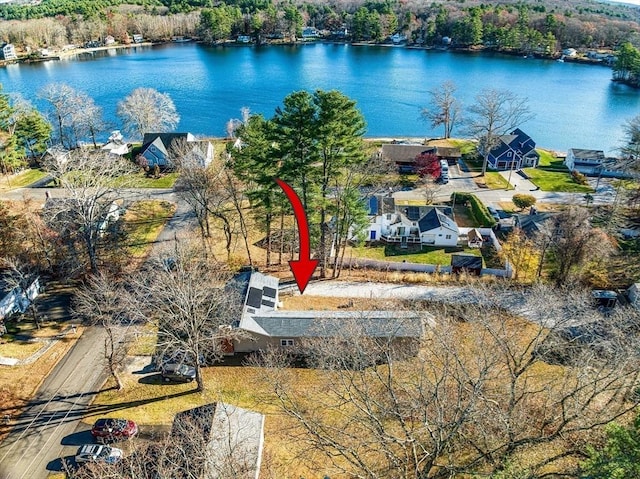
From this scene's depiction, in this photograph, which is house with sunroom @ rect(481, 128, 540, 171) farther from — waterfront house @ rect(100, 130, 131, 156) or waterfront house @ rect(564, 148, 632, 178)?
waterfront house @ rect(100, 130, 131, 156)

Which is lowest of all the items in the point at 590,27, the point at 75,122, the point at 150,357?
the point at 150,357

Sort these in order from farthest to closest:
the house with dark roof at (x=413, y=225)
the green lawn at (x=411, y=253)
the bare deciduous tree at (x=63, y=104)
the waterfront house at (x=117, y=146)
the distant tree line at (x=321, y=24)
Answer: the distant tree line at (x=321, y=24)
the bare deciduous tree at (x=63, y=104)
the waterfront house at (x=117, y=146)
the house with dark roof at (x=413, y=225)
the green lawn at (x=411, y=253)

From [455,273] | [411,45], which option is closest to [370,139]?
[455,273]

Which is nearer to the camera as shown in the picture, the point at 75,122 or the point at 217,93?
the point at 75,122

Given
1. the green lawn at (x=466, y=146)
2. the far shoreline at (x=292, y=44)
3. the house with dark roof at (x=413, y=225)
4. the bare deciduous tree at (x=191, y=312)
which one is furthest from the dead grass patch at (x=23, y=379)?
the far shoreline at (x=292, y=44)

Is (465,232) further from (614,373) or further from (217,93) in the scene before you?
(217,93)

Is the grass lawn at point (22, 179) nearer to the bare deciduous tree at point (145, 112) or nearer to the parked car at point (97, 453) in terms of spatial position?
the bare deciduous tree at point (145, 112)

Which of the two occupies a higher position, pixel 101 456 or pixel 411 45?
pixel 411 45
